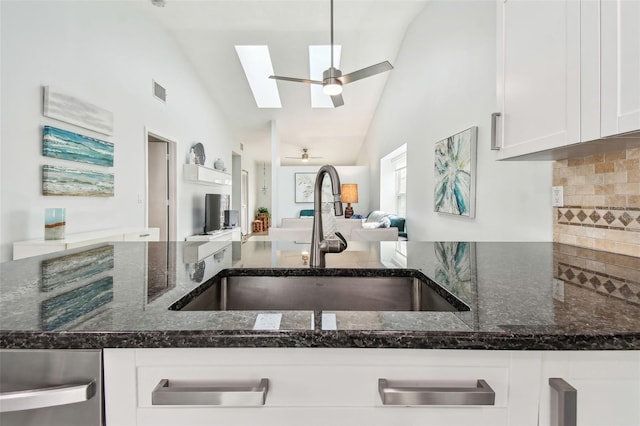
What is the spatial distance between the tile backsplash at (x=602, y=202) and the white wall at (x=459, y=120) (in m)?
0.20

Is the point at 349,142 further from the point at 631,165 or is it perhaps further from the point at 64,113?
the point at 631,165

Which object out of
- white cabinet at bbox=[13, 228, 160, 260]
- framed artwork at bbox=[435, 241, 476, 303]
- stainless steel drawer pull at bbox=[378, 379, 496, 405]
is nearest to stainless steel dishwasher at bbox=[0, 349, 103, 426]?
stainless steel drawer pull at bbox=[378, 379, 496, 405]

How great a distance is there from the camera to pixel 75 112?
286 centimetres

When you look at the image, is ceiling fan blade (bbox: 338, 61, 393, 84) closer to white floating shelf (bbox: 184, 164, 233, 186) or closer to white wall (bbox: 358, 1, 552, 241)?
white wall (bbox: 358, 1, 552, 241)

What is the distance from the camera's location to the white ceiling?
4.18 metres

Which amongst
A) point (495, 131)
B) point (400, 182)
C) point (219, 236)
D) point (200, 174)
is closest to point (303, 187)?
point (400, 182)

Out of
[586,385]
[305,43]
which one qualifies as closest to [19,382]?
[586,385]

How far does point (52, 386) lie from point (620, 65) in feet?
4.85

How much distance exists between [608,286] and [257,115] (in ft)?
23.7

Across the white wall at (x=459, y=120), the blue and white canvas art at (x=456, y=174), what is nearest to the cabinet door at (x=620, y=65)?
the white wall at (x=459, y=120)

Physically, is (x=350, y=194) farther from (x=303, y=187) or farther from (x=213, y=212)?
(x=213, y=212)

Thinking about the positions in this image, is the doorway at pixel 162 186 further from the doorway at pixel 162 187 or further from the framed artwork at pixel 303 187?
the framed artwork at pixel 303 187

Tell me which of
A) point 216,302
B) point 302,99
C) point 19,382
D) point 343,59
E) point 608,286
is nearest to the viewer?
point 19,382

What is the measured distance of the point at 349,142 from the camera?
9617 millimetres
